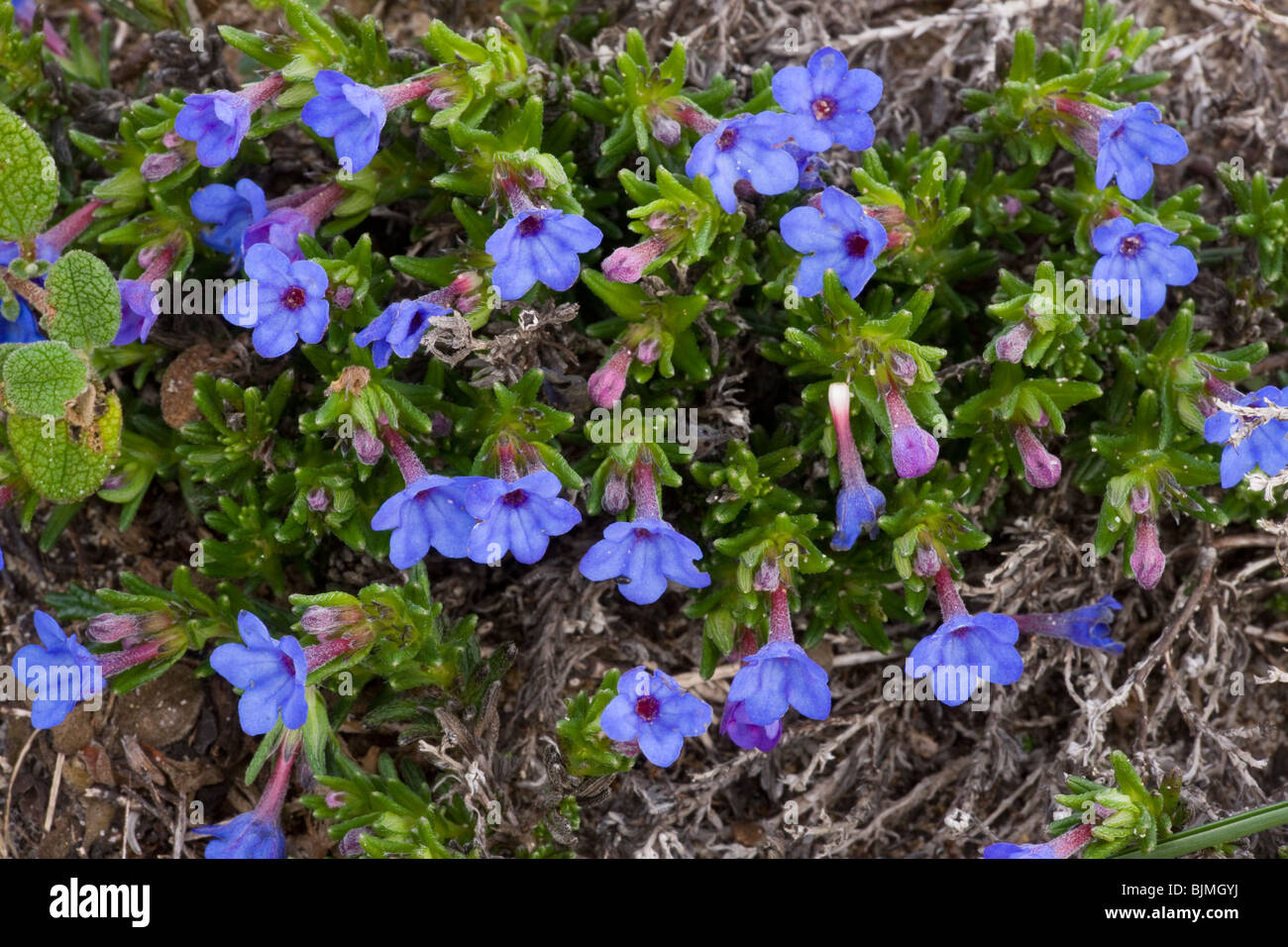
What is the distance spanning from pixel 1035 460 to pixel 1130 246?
76 cm

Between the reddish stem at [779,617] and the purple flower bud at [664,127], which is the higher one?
the purple flower bud at [664,127]

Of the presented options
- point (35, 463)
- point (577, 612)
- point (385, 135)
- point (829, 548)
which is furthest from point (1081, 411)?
point (35, 463)

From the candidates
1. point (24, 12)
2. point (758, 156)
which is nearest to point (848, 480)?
point (758, 156)

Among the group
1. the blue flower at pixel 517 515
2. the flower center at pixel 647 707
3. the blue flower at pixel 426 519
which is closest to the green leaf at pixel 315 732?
the blue flower at pixel 426 519

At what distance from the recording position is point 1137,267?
3818 mm

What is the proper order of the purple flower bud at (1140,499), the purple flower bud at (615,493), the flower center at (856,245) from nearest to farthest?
1. the flower center at (856,245)
2. the purple flower bud at (615,493)
3. the purple flower bud at (1140,499)

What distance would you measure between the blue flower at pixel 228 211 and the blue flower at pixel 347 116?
519mm

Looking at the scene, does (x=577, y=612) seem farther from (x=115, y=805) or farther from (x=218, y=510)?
(x=115, y=805)

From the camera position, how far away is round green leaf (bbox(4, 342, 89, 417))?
3.77 metres

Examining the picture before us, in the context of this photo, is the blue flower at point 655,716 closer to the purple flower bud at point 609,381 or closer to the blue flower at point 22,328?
the purple flower bud at point 609,381

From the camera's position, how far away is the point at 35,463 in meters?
3.90

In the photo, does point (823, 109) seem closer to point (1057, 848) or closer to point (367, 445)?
point (367, 445)

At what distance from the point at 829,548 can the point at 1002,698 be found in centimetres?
90

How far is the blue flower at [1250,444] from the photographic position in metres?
3.62
